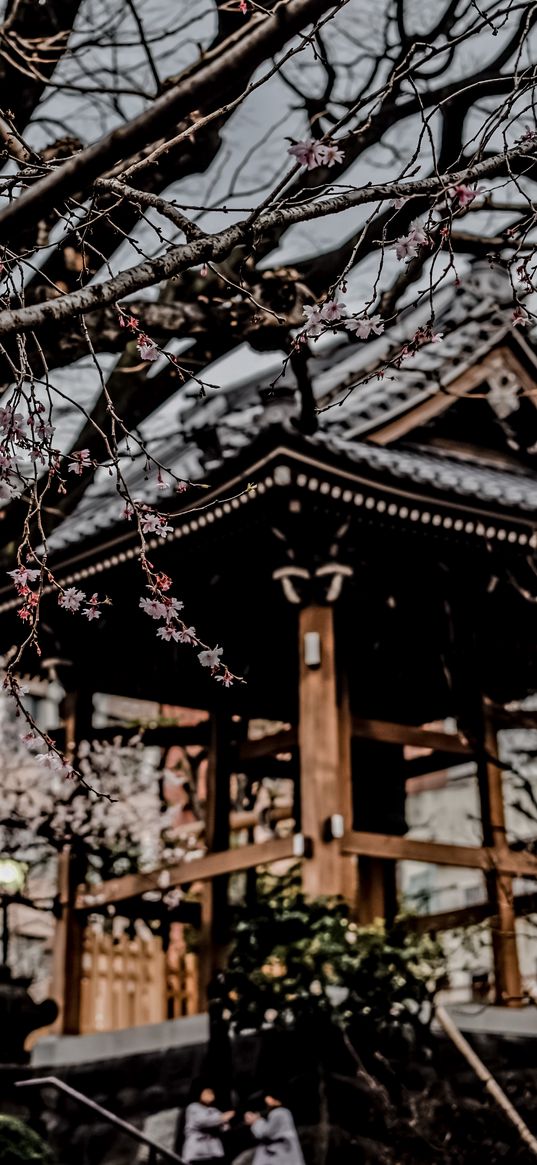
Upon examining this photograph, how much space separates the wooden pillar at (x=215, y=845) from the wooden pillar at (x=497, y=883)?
2266mm

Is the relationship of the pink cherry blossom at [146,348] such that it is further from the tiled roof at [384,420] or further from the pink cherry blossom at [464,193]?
the tiled roof at [384,420]

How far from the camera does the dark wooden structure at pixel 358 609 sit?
9227 millimetres

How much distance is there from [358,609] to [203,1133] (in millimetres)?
4542

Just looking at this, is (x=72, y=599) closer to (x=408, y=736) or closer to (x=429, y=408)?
(x=408, y=736)

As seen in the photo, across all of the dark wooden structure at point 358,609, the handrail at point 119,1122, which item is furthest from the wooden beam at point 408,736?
the handrail at point 119,1122

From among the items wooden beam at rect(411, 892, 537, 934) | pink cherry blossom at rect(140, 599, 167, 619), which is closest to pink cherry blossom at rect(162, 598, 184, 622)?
pink cherry blossom at rect(140, 599, 167, 619)

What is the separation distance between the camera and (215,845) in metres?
11.2

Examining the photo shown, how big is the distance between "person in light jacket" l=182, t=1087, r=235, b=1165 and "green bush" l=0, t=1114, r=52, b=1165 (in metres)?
0.96

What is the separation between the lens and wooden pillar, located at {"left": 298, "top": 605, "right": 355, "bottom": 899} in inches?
351

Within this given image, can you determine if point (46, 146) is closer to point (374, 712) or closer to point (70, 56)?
point (70, 56)

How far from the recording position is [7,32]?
7.00 metres

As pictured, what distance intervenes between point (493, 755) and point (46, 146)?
631 centimetres

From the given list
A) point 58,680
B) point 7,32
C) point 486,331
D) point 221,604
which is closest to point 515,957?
point 221,604

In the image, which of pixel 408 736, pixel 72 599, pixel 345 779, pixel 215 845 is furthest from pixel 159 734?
pixel 72 599
